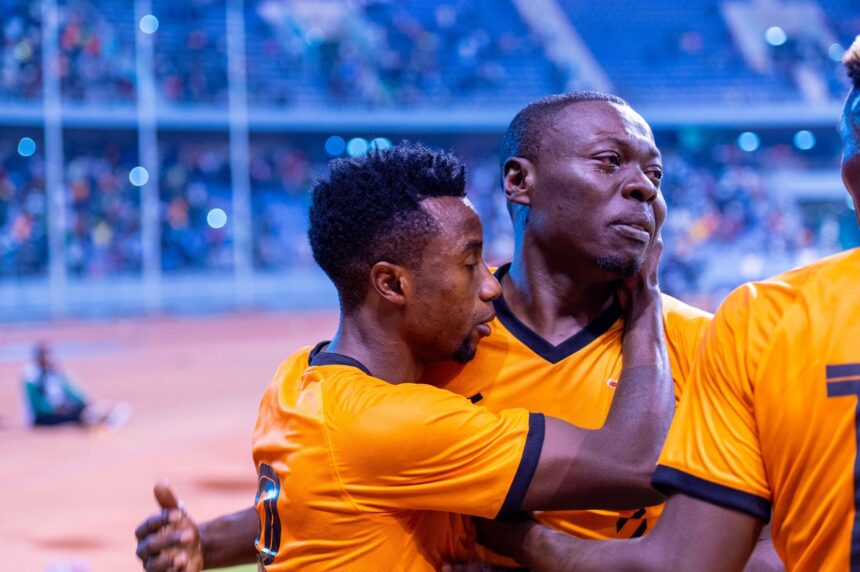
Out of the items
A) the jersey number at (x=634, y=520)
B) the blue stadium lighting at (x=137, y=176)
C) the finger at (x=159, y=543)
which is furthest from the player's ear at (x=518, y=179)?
the blue stadium lighting at (x=137, y=176)

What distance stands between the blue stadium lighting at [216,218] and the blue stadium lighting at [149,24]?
5.34m

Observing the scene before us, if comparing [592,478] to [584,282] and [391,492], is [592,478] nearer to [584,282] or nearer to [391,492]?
[391,492]

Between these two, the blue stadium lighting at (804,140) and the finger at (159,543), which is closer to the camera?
the finger at (159,543)

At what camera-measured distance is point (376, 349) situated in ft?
7.70

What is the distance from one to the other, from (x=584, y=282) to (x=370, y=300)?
2.11 ft

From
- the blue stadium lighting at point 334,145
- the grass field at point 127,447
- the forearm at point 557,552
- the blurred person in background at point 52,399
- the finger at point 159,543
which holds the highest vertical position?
the blue stadium lighting at point 334,145

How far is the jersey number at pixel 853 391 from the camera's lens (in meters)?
1.45

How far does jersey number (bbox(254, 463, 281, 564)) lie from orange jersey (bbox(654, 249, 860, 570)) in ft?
3.19

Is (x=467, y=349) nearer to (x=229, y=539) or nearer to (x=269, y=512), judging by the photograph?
(x=269, y=512)

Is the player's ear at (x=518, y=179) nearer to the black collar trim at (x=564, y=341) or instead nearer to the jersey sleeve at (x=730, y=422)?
the black collar trim at (x=564, y=341)

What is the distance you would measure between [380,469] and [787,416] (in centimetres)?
91

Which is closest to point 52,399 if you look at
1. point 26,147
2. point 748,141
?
point 26,147

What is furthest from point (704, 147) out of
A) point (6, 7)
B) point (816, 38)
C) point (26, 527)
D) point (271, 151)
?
point (26, 527)

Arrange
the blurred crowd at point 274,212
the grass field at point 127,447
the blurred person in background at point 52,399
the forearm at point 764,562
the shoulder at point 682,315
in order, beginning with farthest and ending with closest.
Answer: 1. the blurred crowd at point 274,212
2. the blurred person in background at point 52,399
3. the grass field at point 127,447
4. the shoulder at point 682,315
5. the forearm at point 764,562
